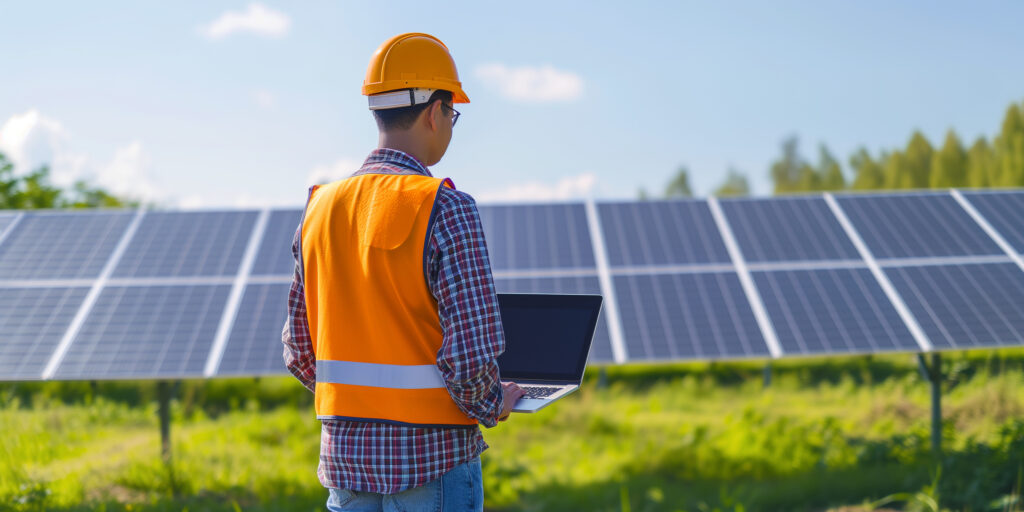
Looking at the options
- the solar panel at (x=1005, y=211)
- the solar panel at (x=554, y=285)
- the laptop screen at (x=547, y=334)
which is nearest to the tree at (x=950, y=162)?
the solar panel at (x=1005, y=211)

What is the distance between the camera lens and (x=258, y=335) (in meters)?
6.44

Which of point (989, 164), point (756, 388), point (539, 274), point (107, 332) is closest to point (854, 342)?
point (539, 274)

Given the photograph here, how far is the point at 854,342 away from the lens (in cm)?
638

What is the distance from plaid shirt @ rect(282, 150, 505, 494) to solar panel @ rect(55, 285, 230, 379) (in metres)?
4.32

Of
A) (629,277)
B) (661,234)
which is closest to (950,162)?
(661,234)

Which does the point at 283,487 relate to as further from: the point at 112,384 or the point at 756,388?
the point at 756,388

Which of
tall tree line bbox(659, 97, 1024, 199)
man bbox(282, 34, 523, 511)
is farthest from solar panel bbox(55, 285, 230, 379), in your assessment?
tall tree line bbox(659, 97, 1024, 199)

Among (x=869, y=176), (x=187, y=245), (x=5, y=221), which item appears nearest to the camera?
(x=187, y=245)

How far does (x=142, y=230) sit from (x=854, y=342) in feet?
23.8

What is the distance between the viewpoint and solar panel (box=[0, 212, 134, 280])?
7.48 m

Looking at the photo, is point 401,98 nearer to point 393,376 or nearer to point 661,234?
point 393,376

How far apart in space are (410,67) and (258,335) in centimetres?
471

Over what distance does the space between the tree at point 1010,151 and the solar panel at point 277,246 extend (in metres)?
30.0

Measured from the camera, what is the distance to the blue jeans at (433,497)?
2.15 meters
